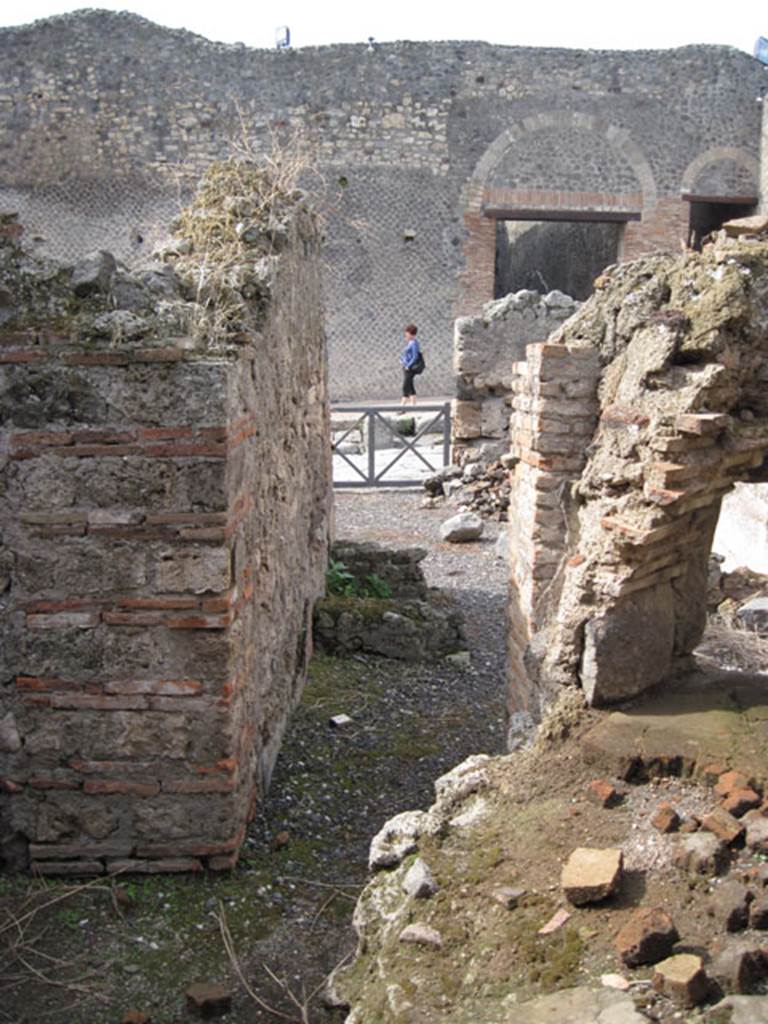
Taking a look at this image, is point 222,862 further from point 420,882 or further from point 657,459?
point 657,459

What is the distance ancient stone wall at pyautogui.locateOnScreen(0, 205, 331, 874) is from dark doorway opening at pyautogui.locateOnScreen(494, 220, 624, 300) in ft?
60.3

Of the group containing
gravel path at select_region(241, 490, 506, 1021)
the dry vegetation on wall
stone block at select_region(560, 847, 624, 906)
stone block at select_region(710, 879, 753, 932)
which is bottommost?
gravel path at select_region(241, 490, 506, 1021)

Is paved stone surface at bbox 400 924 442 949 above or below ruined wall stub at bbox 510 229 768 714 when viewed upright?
below

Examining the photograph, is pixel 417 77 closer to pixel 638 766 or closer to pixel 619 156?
pixel 619 156

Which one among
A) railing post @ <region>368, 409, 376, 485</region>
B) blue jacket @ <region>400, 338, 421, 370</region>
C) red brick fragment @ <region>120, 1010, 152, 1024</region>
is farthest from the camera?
blue jacket @ <region>400, 338, 421, 370</region>

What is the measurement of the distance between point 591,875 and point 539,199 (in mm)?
18639

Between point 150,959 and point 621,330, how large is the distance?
118 inches

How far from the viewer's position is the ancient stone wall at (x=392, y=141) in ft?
60.8

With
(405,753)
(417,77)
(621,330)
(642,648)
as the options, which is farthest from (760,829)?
(417,77)

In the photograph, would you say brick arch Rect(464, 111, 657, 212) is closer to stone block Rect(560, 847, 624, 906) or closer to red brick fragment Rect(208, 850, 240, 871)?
red brick fragment Rect(208, 850, 240, 871)

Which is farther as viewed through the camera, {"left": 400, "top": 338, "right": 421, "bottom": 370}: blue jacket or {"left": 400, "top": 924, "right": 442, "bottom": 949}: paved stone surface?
{"left": 400, "top": 338, "right": 421, "bottom": 370}: blue jacket

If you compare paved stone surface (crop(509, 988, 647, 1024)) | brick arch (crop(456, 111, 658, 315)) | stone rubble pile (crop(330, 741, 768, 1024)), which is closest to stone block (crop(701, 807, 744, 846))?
stone rubble pile (crop(330, 741, 768, 1024))

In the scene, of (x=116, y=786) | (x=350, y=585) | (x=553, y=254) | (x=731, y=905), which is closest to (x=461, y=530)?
(x=350, y=585)

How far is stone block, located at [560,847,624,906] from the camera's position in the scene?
2.76 m
